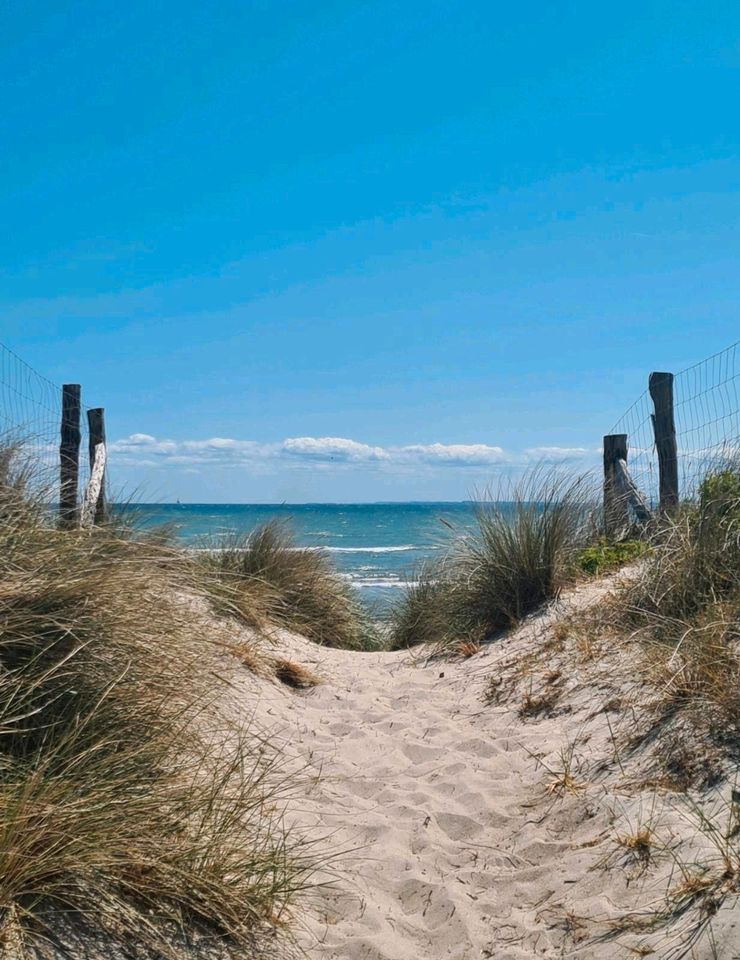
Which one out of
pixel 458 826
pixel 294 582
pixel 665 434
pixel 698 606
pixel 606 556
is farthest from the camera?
pixel 294 582

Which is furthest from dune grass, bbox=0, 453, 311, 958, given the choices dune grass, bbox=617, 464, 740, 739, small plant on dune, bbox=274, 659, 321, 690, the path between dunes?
small plant on dune, bbox=274, 659, 321, 690

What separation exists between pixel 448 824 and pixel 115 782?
6.47 ft

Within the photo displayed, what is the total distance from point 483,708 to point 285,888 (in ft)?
9.77

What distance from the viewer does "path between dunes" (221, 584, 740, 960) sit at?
11.1ft

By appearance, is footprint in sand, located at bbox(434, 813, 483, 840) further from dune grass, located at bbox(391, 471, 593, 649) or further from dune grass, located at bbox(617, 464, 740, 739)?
dune grass, located at bbox(391, 471, 593, 649)

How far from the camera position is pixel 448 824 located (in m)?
4.39

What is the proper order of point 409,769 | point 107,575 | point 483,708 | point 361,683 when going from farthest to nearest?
point 361,683 → point 483,708 → point 409,769 → point 107,575

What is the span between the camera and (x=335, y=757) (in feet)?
17.3

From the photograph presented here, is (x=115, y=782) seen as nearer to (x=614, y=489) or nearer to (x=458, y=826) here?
(x=458, y=826)

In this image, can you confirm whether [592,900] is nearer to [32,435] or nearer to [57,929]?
[57,929]

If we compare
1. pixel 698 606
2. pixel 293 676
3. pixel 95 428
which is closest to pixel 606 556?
pixel 698 606

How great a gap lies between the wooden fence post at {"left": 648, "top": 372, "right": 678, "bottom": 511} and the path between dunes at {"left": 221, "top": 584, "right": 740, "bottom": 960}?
3.17 m

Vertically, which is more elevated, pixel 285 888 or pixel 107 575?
pixel 107 575

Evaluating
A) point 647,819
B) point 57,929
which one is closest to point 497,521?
point 647,819
